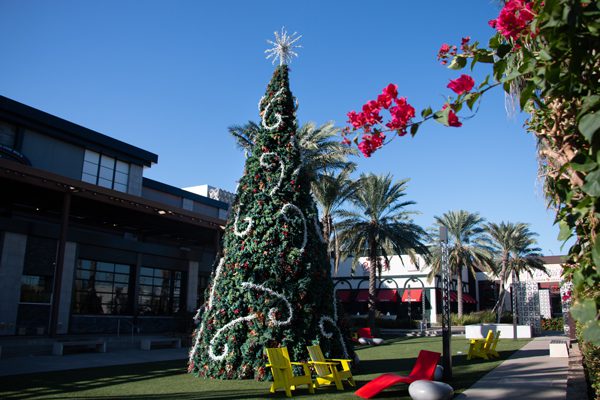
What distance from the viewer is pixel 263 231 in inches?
501

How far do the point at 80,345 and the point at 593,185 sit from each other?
68.9 feet

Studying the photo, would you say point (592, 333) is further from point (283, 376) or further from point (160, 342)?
point (160, 342)

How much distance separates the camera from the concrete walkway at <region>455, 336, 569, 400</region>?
373 inches

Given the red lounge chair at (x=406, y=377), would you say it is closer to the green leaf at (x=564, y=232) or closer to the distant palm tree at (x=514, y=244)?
the green leaf at (x=564, y=232)

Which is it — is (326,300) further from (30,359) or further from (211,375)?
(30,359)

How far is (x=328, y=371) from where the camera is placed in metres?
10.9

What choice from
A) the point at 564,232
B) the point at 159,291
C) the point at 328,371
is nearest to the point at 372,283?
the point at 159,291

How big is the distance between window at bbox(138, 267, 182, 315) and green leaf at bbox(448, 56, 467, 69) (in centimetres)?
2692

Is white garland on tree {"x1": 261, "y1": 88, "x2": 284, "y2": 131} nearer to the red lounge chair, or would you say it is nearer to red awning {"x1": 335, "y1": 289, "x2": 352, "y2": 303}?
the red lounge chair

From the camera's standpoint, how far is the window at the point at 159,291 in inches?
1113

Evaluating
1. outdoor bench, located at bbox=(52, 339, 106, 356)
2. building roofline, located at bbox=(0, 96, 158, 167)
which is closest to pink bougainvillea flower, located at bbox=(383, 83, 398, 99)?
outdoor bench, located at bbox=(52, 339, 106, 356)

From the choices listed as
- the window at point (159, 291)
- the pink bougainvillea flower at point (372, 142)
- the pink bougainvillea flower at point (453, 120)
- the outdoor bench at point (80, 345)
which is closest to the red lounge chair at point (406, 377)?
the pink bougainvillea flower at point (372, 142)

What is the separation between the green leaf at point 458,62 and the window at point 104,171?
2639cm

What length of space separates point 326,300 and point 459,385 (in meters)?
3.75
